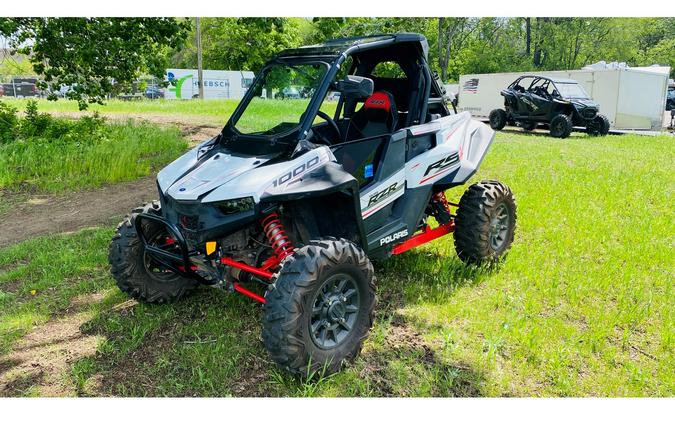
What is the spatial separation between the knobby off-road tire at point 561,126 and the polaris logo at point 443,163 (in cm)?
1347

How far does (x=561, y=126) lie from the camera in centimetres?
1720

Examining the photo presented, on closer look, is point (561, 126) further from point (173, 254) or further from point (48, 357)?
point (48, 357)

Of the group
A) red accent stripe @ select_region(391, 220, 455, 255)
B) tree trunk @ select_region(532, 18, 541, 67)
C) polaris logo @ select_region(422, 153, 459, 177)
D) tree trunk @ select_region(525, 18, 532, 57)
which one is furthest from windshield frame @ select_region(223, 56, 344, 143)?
tree trunk @ select_region(525, 18, 532, 57)

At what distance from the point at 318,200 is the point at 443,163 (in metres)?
1.37

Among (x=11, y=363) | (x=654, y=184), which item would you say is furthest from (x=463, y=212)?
(x=654, y=184)

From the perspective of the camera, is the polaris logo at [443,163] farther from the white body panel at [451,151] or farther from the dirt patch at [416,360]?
the dirt patch at [416,360]

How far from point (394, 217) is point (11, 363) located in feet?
9.98

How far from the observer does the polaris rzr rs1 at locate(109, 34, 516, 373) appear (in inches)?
141

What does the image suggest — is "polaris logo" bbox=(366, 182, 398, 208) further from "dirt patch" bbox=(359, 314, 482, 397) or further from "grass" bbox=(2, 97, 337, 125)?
"dirt patch" bbox=(359, 314, 482, 397)

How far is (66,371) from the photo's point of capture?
3750mm

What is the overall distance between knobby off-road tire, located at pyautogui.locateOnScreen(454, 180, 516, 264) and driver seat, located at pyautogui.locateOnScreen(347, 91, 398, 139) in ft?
3.36

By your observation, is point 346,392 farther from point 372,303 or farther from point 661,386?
point 661,386

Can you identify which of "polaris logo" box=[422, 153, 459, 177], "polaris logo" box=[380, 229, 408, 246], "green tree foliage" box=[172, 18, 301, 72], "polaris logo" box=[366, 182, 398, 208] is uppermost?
"green tree foliage" box=[172, 18, 301, 72]

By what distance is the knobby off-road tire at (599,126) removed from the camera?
17547 mm
